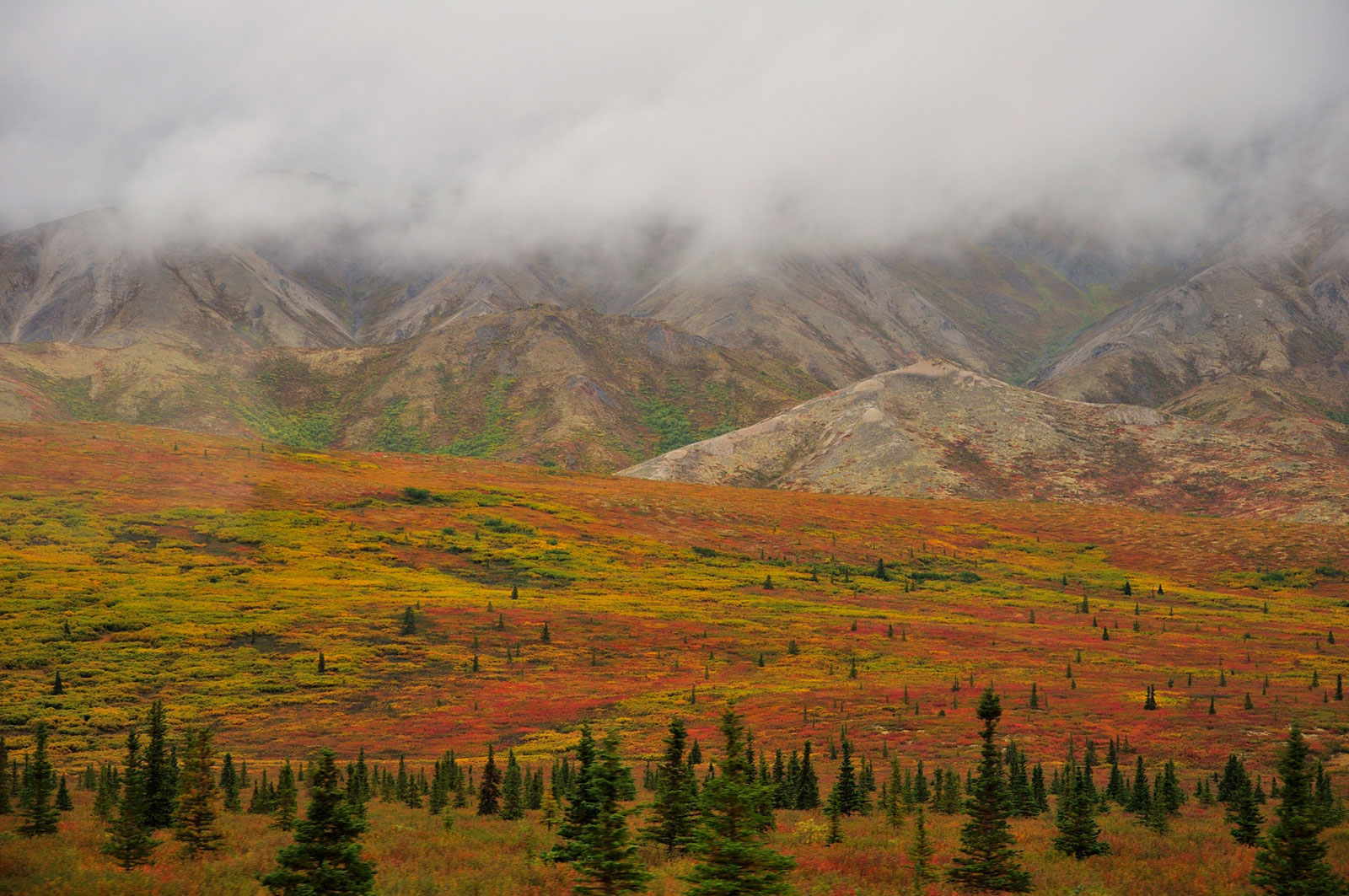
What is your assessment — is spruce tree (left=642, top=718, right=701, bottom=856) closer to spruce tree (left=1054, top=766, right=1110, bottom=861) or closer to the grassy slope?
the grassy slope

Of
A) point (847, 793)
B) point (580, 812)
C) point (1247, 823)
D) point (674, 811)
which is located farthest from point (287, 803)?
point (1247, 823)

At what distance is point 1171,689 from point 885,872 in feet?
136

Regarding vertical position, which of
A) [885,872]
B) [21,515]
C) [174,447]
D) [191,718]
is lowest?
[191,718]

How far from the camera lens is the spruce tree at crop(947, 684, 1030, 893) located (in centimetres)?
1577

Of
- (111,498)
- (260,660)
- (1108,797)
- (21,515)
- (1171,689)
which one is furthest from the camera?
(111,498)

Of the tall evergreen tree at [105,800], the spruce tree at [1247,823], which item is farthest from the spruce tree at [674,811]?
the tall evergreen tree at [105,800]

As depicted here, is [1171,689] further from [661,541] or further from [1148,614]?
[661,541]

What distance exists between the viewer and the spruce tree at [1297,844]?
1398 centimetres

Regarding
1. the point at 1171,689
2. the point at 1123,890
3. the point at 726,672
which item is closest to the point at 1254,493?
the point at 1171,689

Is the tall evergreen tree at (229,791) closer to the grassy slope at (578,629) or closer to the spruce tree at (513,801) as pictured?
the grassy slope at (578,629)

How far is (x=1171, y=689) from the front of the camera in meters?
51.1

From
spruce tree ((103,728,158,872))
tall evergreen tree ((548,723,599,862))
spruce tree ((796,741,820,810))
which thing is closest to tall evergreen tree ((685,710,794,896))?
tall evergreen tree ((548,723,599,862))

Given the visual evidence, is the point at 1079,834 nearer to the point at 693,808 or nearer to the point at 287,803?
the point at 693,808

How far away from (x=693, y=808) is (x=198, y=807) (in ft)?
34.7
